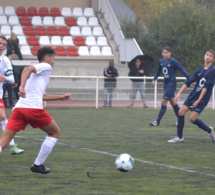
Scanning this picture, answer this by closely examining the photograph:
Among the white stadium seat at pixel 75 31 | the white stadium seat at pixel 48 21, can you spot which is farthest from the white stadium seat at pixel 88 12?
the white stadium seat at pixel 48 21

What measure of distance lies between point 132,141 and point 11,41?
53.4 ft

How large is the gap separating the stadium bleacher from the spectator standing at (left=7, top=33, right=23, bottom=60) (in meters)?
1.77

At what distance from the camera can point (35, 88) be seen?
28.6ft

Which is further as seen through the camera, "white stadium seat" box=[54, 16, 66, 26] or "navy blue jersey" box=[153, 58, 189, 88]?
"white stadium seat" box=[54, 16, 66, 26]

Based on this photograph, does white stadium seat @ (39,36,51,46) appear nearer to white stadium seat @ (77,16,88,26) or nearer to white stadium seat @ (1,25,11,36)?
white stadium seat @ (1,25,11,36)

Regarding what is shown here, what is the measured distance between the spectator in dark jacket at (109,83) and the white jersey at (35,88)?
675 inches

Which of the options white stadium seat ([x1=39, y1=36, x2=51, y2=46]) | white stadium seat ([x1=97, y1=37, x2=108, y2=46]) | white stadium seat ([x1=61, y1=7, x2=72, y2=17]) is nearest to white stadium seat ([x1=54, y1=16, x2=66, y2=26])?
white stadium seat ([x1=61, y1=7, x2=72, y2=17])

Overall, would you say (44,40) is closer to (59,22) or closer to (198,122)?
(59,22)

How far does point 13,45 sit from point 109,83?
5.13m

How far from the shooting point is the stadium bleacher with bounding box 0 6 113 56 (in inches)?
1262

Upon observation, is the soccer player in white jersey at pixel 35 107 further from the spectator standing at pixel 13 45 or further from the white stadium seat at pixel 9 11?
the white stadium seat at pixel 9 11

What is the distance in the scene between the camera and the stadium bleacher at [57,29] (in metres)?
32.1

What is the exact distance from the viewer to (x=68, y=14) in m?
35.4

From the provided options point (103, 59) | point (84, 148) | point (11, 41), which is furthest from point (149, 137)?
point (103, 59)
